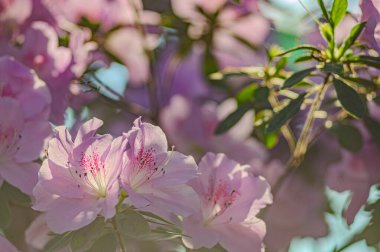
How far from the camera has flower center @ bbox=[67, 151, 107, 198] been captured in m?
1.18

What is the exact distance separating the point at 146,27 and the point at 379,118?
1.91ft

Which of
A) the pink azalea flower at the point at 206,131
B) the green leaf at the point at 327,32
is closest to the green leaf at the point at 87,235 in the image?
the green leaf at the point at 327,32

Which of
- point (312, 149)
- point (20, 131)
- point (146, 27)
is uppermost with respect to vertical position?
point (20, 131)

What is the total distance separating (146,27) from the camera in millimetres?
1981

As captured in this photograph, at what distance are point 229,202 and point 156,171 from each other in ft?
0.46

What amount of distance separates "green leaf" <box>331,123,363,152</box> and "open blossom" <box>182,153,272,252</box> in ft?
1.02

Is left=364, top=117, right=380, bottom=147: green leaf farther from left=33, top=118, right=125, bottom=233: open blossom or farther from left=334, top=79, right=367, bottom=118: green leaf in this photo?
left=33, top=118, right=125, bottom=233: open blossom

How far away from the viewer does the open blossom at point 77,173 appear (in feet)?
3.83

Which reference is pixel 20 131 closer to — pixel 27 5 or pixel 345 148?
pixel 27 5

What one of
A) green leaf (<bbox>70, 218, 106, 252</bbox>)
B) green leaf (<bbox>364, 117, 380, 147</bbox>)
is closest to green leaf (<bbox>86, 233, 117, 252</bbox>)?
green leaf (<bbox>70, 218, 106, 252</bbox>)

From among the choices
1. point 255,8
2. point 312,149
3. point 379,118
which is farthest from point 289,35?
point 379,118

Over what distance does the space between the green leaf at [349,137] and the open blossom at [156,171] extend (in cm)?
45

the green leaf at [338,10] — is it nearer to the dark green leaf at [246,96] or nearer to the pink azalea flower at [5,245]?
the dark green leaf at [246,96]

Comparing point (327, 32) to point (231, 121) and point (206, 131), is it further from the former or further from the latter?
point (206, 131)
